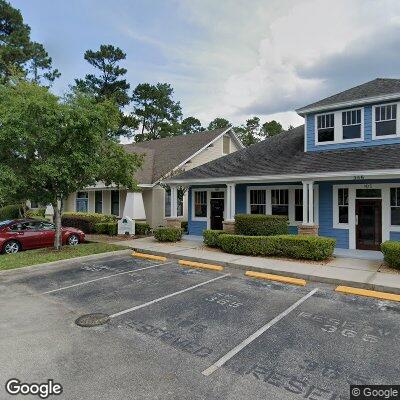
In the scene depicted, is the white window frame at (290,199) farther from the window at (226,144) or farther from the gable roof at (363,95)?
the window at (226,144)

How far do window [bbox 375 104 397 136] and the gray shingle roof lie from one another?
40.4ft

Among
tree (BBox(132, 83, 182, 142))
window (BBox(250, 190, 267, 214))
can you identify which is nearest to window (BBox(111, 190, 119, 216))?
window (BBox(250, 190, 267, 214))

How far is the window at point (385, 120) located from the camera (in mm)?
13984

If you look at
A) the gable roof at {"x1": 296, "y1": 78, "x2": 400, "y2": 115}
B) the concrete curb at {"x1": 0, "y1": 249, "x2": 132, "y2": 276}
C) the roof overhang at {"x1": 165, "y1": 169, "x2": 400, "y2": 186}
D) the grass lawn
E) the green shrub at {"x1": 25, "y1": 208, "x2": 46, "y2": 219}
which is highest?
the gable roof at {"x1": 296, "y1": 78, "x2": 400, "y2": 115}

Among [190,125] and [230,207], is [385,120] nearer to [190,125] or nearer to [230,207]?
[230,207]

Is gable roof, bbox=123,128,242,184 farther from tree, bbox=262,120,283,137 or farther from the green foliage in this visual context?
tree, bbox=262,120,283,137

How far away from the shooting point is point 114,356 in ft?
16.6

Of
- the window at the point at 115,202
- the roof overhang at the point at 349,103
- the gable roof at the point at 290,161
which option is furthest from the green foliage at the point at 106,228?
the roof overhang at the point at 349,103

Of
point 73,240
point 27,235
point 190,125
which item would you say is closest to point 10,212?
point 73,240

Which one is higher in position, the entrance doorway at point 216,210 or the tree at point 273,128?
the tree at point 273,128

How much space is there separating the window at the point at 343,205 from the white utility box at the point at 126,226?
447 inches

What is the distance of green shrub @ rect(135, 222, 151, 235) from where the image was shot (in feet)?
65.1

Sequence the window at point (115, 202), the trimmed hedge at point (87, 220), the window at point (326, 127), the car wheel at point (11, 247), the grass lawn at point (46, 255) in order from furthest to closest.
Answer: the window at point (115, 202) < the trimmed hedge at point (87, 220) < the window at point (326, 127) < the car wheel at point (11, 247) < the grass lawn at point (46, 255)

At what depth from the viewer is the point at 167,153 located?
999 inches
